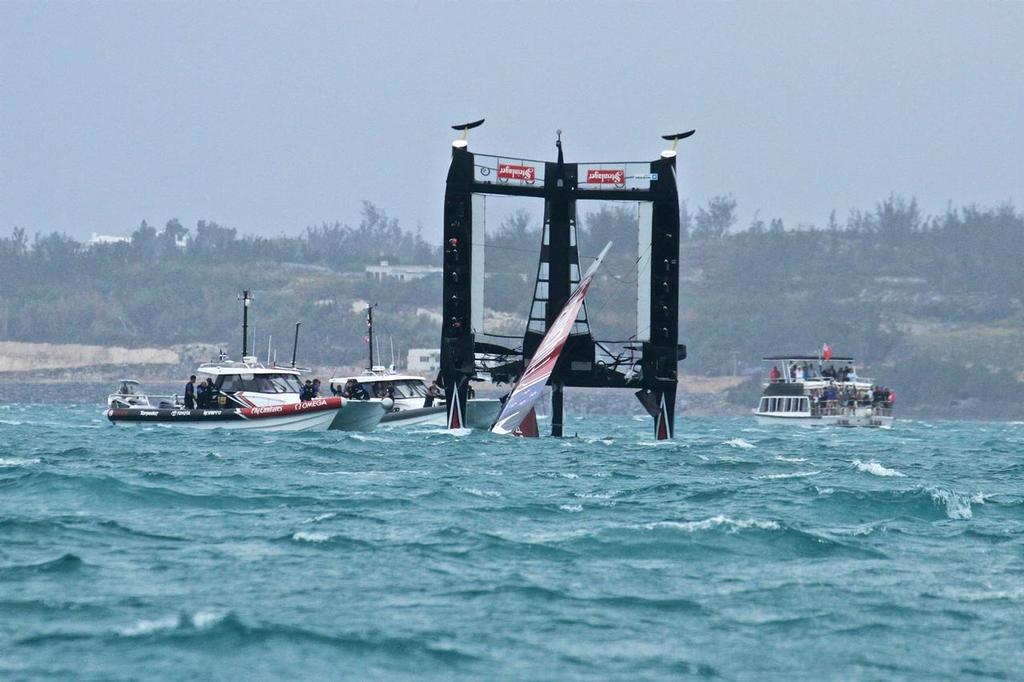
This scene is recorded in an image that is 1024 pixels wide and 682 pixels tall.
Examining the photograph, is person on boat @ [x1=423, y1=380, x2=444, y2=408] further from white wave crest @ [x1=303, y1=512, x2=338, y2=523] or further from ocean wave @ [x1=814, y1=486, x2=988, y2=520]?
white wave crest @ [x1=303, y1=512, x2=338, y2=523]

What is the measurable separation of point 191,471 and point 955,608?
17766 millimetres

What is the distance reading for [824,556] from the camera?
19625 mm

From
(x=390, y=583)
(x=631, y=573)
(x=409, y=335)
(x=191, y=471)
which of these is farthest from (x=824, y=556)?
(x=409, y=335)

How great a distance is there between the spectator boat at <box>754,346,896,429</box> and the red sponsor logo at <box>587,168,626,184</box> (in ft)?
123

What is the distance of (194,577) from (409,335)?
17430 centimetres

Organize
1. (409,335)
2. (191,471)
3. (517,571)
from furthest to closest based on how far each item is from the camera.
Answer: (409,335), (191,471), (517,571)

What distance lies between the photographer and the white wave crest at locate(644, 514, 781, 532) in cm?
2161

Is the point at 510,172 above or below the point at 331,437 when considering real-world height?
above

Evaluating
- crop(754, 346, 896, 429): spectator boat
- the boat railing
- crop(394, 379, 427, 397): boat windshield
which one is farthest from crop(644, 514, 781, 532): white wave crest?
the boat railing

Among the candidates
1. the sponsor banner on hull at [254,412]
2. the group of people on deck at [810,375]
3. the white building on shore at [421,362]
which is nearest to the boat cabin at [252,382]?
the sponsor banner on hull at [254,412]

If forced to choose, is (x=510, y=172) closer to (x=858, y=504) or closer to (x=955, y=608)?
(x=858, y=504)

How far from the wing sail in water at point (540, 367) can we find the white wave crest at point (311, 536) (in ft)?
74.3

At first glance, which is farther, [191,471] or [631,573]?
[191,471]

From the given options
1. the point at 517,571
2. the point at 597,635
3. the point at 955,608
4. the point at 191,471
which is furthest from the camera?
the point at 191,471
